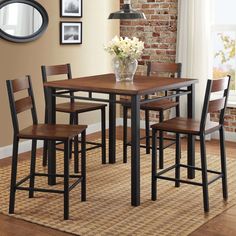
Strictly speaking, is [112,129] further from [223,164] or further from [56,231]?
[56,231]

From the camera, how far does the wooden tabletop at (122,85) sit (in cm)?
436

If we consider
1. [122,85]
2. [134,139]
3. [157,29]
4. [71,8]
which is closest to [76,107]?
[122,85]

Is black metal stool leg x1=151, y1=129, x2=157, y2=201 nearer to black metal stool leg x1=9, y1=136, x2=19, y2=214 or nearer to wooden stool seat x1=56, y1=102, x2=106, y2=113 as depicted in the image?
black metal stool leg x1=9, y1=136, x2=19, y2=214

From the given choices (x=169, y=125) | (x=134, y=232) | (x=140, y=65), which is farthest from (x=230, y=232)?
(x=140, y=65)

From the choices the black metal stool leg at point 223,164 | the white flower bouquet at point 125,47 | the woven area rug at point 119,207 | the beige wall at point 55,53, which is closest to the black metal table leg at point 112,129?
the woven area rug at point 119,207

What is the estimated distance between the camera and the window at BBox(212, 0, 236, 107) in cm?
657

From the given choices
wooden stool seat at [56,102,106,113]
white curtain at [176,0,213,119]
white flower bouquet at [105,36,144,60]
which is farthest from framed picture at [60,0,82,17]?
white flower bouquet at [105,36,144,60]

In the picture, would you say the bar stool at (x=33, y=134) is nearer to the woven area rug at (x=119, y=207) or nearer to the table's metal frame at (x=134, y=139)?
the woven area rug at (x=119, y=207)

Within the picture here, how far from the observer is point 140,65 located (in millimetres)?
7184

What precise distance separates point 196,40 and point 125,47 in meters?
2.04

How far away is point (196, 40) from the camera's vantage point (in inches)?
258

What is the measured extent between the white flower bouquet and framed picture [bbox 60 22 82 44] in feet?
5.47

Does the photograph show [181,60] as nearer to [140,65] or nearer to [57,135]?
[140,65]

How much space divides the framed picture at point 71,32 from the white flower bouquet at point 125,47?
1.67 m
